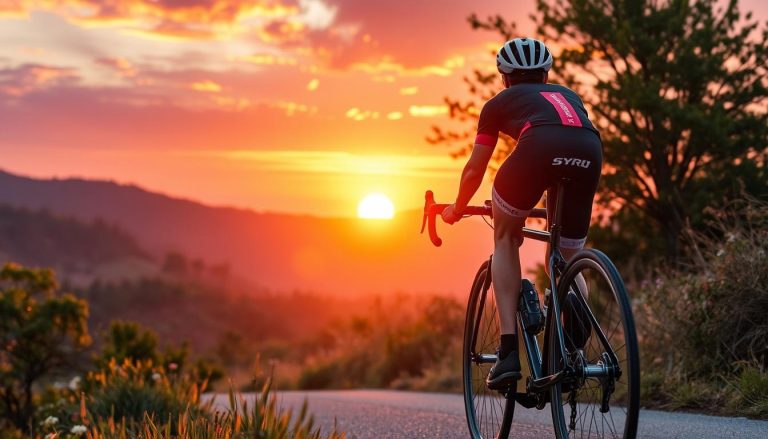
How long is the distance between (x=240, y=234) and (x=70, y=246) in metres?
37.5

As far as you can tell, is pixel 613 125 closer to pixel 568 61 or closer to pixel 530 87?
pixel 568 61

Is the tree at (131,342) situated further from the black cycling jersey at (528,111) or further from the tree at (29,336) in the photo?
the black cycling jersey at (528,111)

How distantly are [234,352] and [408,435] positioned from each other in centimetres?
4175

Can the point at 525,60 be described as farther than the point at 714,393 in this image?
No

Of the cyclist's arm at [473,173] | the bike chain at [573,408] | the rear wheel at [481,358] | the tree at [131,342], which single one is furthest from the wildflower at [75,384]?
the bike chain at [573,408]

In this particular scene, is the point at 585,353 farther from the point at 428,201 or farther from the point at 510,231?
the point at 428,201

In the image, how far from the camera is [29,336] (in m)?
20.3

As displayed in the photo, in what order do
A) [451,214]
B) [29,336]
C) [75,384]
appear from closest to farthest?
[451,214] → [75,384] → [29,336]

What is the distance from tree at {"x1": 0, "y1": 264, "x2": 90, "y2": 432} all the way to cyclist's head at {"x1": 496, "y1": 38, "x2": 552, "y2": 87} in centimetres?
1645

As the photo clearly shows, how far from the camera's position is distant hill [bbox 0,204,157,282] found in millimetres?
102562

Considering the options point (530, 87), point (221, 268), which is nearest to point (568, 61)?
point (530, 87)

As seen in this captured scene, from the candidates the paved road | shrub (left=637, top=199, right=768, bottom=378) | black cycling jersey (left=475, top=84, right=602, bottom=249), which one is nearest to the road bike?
black cycling jersey (left=475, top=84, right=602, bottom=249)

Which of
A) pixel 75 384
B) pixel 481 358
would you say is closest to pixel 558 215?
pixel 481 358

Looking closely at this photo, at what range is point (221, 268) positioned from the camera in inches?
4587
